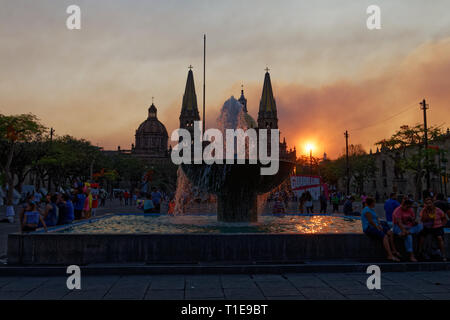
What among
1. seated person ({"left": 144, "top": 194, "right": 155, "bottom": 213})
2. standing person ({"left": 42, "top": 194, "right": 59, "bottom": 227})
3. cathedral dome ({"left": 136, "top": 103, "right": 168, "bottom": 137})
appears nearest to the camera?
standing person ({"left": 42, "top": 194, "right": 59, "bottom": 227})

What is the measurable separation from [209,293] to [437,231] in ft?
14.6

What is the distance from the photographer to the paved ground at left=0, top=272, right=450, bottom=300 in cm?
505

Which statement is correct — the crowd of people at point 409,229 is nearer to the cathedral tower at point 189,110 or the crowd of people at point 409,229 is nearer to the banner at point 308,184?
the banner at point 308,184

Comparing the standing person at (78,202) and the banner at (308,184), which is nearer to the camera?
the standing person at (78,202)

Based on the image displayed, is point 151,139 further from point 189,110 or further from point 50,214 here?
point 50,214

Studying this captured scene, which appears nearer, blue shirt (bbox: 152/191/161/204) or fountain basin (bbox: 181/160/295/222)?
fountain basin (bbox: 181/160/295/222)

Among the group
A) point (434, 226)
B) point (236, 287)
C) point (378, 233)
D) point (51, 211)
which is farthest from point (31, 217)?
point (434, 226)

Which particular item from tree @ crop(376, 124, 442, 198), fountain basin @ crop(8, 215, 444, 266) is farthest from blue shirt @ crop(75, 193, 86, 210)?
tree @ crop(376, 124, 442, 198)

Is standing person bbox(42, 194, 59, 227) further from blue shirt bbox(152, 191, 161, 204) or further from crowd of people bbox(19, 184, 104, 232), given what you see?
blue shirt bbox(152, 191, 161, 204)

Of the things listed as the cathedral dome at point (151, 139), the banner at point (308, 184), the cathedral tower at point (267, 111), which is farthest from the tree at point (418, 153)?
the cathedral dome at point (151, 139)

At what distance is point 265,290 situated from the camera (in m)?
5.32

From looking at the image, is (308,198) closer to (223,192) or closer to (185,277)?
(223,192)

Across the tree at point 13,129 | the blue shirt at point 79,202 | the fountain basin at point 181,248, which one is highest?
the tree at point 13,129

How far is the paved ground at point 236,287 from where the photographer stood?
505 centimetres
